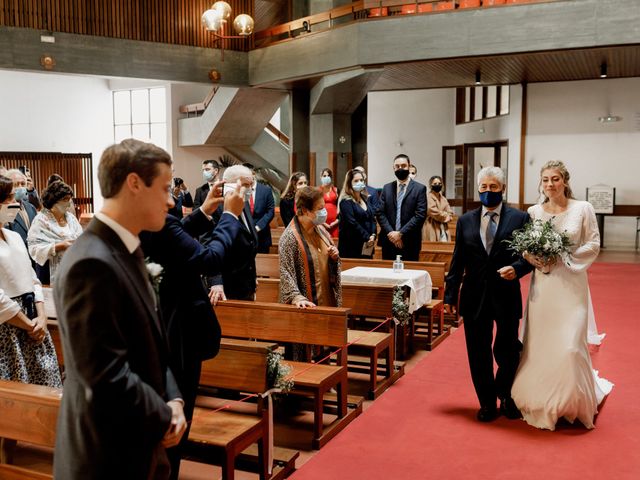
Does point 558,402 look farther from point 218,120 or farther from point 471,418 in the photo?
point 218,120

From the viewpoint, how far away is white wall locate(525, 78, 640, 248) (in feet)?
43.5

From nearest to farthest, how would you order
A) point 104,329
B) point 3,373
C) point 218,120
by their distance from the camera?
1. point 104,329
2. point 3,373
3. point 218,120

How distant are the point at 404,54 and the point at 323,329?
7655 millimetres

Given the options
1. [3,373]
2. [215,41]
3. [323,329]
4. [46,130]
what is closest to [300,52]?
[215,41]

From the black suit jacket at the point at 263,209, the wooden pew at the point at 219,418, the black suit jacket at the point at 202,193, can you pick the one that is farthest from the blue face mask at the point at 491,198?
the black suit jacket at the point at 202,193

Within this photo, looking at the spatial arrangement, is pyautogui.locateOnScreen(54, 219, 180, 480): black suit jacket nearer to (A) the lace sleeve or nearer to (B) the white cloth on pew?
(A) the lace sleeve

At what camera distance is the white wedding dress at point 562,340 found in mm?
3916

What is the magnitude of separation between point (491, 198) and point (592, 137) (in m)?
10.8

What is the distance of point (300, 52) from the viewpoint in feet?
39.8

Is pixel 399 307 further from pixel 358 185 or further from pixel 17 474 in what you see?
pixel 17 474

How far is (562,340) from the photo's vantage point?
3.95 metres

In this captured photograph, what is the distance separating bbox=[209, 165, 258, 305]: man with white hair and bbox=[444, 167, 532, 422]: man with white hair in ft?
4.53

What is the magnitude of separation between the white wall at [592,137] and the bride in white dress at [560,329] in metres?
10.4

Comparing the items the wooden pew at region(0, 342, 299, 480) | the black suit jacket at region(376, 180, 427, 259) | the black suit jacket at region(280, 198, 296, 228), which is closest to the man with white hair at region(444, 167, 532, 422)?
the wooden pew at region(0, 342, 299, 480)
